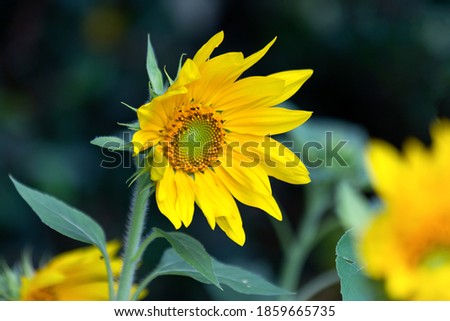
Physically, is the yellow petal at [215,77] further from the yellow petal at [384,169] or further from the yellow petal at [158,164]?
the yellow petal at [384,169]

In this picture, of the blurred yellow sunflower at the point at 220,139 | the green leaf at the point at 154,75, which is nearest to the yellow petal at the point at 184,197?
the blurred yellow sunflower at the point at 220,139

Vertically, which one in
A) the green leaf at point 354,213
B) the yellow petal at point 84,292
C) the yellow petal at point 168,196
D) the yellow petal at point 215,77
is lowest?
the yellow petal at point 84,292

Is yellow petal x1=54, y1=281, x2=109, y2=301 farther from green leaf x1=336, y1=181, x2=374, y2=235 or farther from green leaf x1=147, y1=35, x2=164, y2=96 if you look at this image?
green leaf x1=336, y1=181, x2=374, y2=235

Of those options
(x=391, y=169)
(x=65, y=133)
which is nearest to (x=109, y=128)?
(x=65, y=133)

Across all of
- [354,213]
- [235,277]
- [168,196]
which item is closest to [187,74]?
[168,196]

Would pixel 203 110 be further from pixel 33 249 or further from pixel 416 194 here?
pixel 33 249

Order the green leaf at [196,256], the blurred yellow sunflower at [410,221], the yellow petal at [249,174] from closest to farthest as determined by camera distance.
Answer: the blurred yellow sunflower at [410,221] → the green leaf at [196,256] → the yellow petal at [249,174]

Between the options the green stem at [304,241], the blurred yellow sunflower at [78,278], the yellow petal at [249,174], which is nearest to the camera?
the yellow petal at [249,174]

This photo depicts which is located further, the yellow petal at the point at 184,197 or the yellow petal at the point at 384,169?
the yellow petal at the point at 184,197
